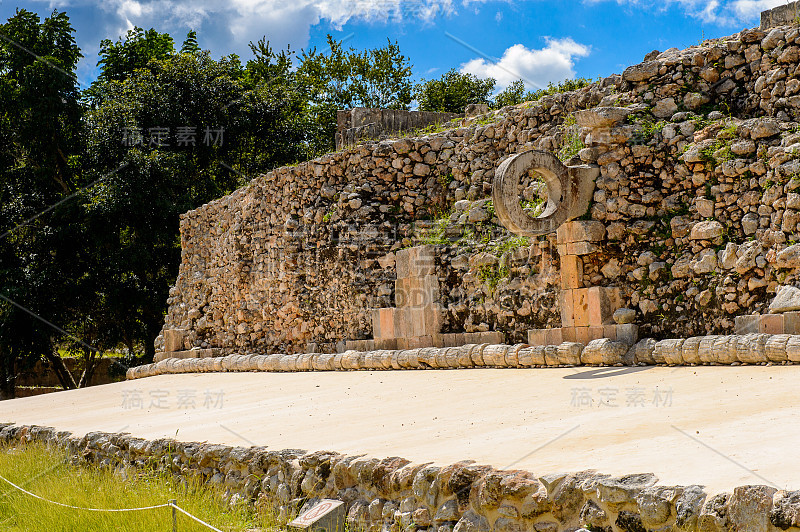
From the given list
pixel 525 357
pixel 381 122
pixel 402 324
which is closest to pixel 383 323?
pixel 402 324

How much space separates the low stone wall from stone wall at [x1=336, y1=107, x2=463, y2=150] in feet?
27.7

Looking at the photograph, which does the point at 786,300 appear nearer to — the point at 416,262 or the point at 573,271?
the point at 573,271

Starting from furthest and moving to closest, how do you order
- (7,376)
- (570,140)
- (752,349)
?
(7,376) → (570,140) → (752,349)

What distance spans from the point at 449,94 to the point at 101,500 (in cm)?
2356

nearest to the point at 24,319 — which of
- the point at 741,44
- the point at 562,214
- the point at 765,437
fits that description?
the point at 562,214

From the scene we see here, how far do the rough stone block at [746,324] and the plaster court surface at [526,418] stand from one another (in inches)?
23.2

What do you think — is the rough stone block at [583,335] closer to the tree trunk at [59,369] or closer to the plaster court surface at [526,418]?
the plaster court surface at [526,418]

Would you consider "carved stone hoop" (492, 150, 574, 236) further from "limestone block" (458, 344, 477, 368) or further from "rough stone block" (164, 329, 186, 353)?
"rough stone block" (164, 329, 186, 353)

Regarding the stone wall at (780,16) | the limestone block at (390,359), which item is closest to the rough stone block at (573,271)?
the limestone block at (390,359)

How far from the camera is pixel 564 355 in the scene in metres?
7.87

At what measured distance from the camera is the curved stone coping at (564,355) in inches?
248

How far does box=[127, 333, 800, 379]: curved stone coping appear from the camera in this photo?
629 cm

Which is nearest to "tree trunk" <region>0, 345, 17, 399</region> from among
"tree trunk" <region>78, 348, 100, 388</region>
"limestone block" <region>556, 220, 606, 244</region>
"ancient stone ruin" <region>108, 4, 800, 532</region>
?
"tree trunk" <region>78, 348, 100, 388</region>

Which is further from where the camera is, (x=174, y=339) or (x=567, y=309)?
(x=174, y=339)
